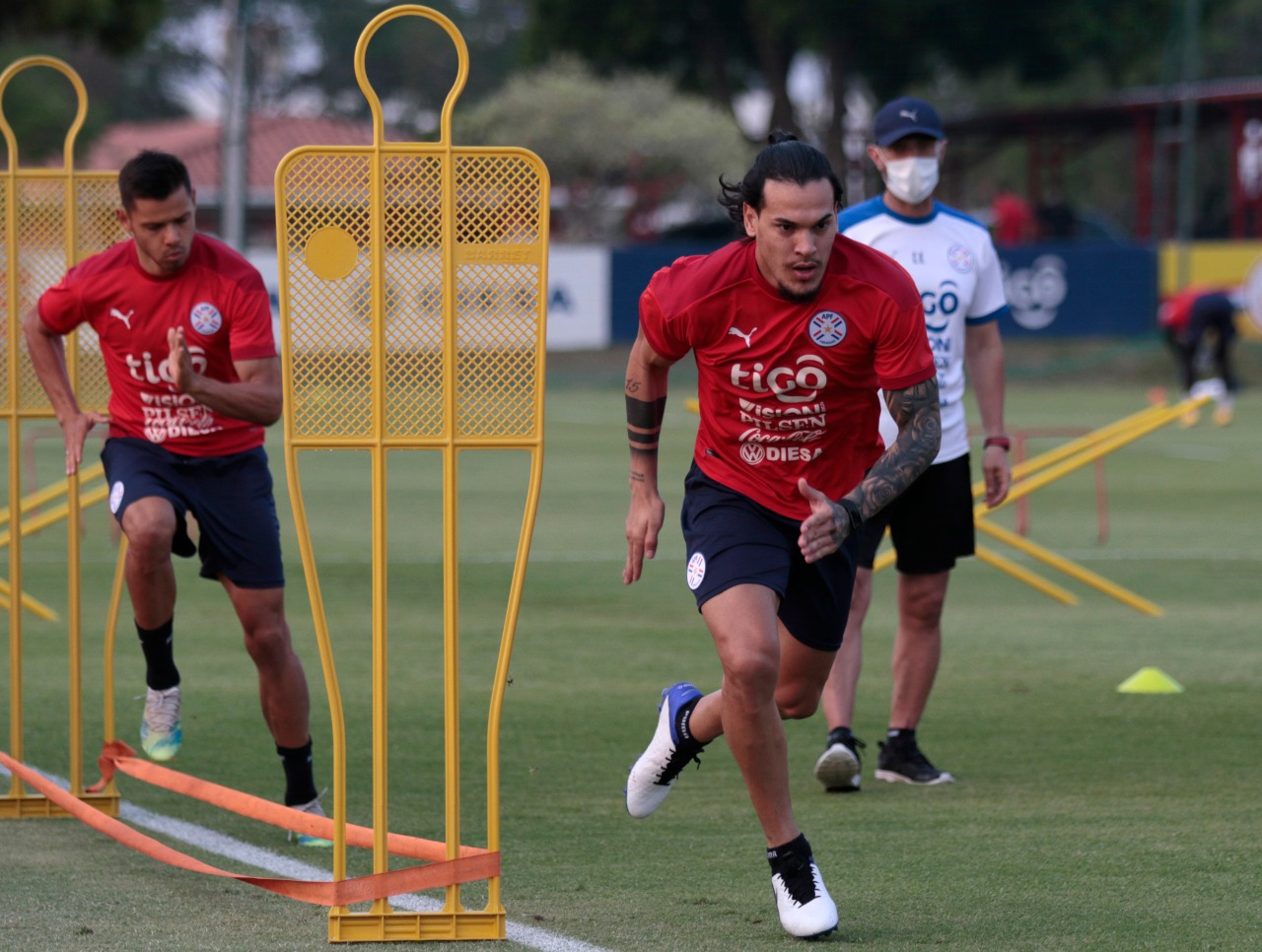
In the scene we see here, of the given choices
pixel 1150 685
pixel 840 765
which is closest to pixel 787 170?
pixel 840 765

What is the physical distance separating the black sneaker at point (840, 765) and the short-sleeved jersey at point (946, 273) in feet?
3.50

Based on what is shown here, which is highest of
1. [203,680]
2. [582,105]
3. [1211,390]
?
[582,105]

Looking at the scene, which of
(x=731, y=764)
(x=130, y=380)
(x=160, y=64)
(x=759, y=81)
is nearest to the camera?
(x=130, y=380)

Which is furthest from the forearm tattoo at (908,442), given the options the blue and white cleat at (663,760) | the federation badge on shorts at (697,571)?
the blue and white cleat at (663,760)

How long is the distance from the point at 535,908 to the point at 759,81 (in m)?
50.1

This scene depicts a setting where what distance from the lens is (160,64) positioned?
222 feet

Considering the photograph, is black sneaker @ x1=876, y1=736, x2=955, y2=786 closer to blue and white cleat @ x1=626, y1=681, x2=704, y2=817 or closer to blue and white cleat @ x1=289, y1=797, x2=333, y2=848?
blue and white cleat @ x1=626, y1=681, x2=704, y2=817

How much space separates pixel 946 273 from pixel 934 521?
916 mm

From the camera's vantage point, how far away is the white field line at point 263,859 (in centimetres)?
504

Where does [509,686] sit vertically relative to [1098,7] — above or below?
below

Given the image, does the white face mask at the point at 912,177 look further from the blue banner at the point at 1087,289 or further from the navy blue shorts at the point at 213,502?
the blue banner at the point at 1087,289

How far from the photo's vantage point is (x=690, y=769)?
7441 millimetres

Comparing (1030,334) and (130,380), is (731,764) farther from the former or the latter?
(1030,334)

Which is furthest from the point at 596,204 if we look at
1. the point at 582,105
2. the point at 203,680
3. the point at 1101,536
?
the point at 203,680
